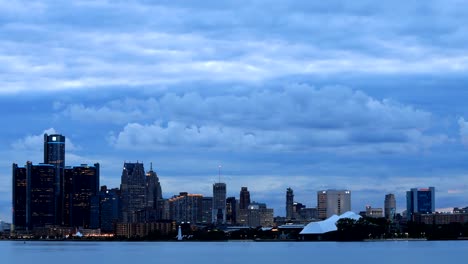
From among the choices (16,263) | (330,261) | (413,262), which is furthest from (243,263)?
(16,263)

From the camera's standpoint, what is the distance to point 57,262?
11112 cm

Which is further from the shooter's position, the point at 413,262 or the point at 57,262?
the point at 57,262

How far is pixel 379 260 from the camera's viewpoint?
10525 centimetres

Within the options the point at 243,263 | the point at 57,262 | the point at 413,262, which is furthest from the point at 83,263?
the point at 413,262

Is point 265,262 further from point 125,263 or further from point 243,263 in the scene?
point 125,263

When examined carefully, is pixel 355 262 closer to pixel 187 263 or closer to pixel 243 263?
pixel 243 263

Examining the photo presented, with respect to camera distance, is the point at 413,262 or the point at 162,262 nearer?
the point at 413,262

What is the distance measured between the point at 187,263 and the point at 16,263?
69.7ft

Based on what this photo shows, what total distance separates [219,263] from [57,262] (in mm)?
21835

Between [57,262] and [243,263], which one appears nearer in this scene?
[243,263]

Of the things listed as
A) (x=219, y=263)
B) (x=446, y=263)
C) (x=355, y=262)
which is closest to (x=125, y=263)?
(x=219, y=263)

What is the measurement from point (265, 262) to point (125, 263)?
16.5 meters

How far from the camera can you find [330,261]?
10656cm

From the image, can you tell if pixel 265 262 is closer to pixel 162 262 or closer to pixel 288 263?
pixel 288 263
